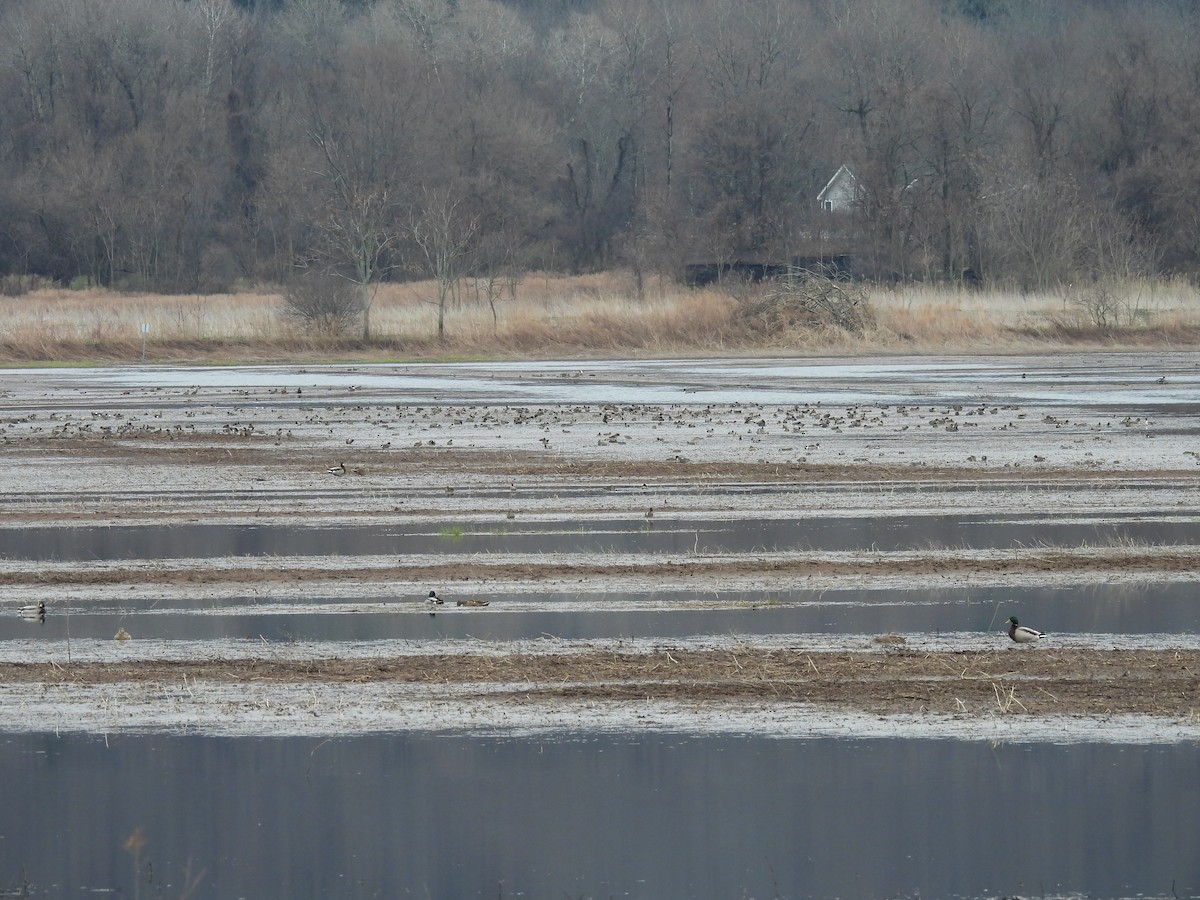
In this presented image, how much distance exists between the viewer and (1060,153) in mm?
81500

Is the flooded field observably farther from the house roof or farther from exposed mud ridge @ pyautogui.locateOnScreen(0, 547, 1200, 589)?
the house roof

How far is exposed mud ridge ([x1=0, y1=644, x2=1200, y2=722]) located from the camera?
8938 mm

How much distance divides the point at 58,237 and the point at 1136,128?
5617 cm

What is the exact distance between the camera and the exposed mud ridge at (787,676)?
894 centimetres

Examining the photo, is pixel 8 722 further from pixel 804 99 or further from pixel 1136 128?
pixel 804 99

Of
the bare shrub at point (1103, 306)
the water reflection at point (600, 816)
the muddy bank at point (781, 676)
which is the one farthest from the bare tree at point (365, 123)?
the water reflection at point (600, 816)

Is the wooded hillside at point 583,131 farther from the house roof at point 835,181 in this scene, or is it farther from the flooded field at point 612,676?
the flooded field at point 612,676

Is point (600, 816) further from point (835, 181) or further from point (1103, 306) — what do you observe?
point (835, 181)

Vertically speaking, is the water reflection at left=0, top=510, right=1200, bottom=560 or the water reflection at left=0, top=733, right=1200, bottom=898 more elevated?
the water reflection at left=0, top=510, right=1200, bottom=560

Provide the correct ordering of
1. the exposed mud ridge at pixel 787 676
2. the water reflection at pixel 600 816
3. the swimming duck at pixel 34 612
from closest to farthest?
the water reflection at pixel 600 816 < the exposed mud ridge at pixel 787 676 < the swimming duck at pixel 34 612

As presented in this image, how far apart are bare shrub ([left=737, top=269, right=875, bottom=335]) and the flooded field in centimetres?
2881

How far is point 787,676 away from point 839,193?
279ft

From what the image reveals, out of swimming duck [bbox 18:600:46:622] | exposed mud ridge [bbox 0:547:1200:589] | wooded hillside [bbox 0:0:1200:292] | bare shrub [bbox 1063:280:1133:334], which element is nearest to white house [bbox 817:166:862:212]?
wooded hillside [bbox 0:0:1200:292]

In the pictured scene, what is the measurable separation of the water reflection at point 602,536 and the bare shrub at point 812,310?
112 feet
